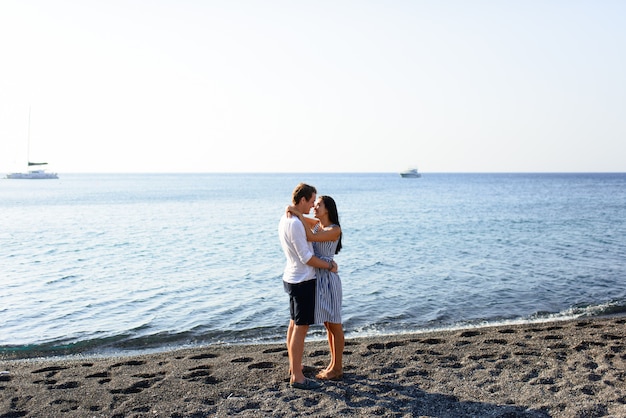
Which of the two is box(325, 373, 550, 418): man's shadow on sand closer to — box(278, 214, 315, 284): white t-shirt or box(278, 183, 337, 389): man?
box(278, 183, 337, 389): man

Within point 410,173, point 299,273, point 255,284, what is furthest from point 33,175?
point 299,273

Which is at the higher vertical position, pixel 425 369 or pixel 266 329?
pixel 425 369

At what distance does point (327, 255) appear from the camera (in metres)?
5.81

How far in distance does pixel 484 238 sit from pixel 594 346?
18.2 metres

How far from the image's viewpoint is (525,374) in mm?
6086

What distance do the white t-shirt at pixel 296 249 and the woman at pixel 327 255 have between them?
0.09 metres

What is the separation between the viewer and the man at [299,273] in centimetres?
552

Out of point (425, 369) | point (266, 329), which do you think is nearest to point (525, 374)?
point (425, 369)

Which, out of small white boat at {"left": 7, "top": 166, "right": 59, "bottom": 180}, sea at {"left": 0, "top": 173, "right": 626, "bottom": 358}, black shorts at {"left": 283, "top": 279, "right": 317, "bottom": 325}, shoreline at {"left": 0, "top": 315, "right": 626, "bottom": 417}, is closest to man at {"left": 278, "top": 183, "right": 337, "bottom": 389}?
black shorts at {"left": 283, "top": 279, "right": 317, "bottom": 325}

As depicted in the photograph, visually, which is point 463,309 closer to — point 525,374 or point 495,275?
point 495,275

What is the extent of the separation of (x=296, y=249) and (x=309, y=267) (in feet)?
0.92

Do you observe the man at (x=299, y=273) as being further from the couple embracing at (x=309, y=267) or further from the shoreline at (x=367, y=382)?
the shoreline at (x=367, y=382)

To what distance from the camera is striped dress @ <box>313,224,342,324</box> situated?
5.76m

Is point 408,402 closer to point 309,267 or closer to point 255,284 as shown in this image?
point 309,267
